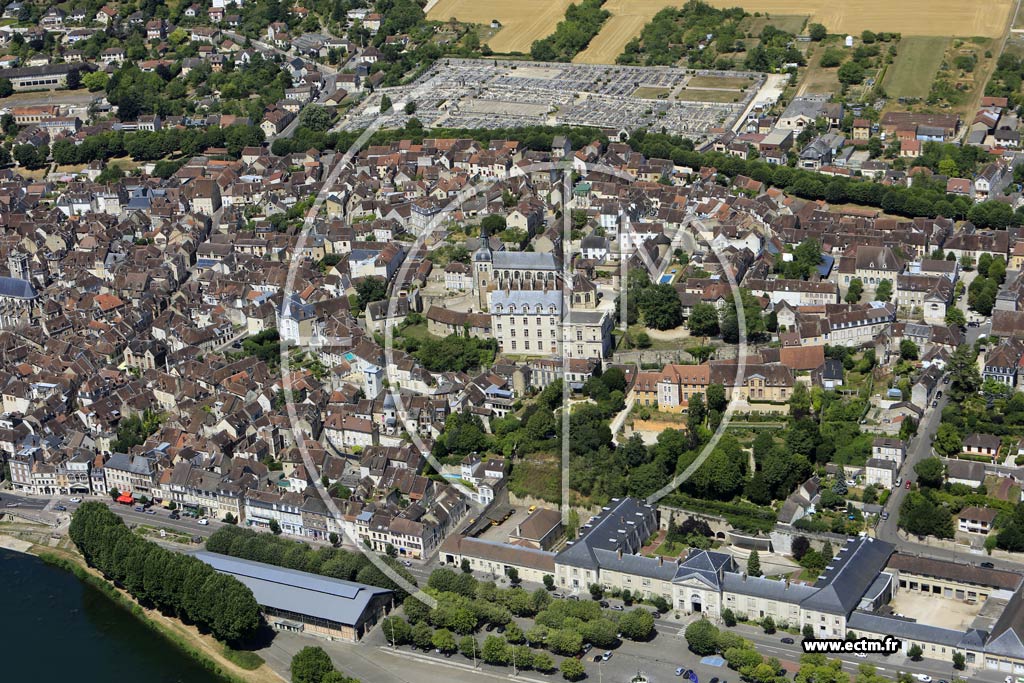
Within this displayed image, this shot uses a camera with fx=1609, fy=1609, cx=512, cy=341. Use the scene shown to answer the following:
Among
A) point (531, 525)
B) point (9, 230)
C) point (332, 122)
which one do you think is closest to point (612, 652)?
point (531, 525)

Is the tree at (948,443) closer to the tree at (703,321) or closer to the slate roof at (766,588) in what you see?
the slate roof at (766,588)

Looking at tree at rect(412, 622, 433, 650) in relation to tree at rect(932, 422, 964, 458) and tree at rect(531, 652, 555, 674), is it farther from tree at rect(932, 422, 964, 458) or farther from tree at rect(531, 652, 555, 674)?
tree at rect(932, 422, 964, 458)

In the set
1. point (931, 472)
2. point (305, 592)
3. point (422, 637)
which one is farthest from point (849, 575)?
point (305, 592)

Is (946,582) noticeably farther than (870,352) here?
No

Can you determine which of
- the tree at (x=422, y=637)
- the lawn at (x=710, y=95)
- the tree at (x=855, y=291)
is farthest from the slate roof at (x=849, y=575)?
the lawn at (x=710, y=95)

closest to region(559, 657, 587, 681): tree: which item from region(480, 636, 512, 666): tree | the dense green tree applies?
region(480, 636, 512, 666): tree

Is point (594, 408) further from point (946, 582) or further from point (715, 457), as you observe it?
point (946, 582)
